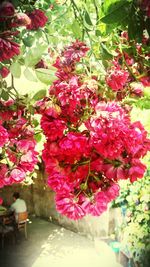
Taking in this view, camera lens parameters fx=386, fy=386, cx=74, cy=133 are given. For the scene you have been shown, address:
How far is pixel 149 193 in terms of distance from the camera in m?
4.44

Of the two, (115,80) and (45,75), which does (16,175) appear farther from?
(115,80)

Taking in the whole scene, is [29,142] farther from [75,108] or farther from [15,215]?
[15,215]

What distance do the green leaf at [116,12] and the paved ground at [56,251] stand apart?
615 centimetres

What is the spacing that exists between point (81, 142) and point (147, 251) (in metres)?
3.77

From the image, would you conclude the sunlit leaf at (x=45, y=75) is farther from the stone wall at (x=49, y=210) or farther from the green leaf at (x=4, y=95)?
the stone wall at (x=49, y=210)

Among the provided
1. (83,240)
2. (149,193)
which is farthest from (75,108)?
(83,240)

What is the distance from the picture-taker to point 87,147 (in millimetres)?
990

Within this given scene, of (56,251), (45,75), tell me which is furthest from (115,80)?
(56,251)

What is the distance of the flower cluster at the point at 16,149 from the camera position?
1.29m

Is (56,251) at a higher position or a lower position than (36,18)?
lower

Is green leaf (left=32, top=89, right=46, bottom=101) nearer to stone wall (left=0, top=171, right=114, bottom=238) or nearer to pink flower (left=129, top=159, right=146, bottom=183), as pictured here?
pink flower (left=129, top=159, right=146, bottom=183)

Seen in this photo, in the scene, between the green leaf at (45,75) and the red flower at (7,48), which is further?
the green leaf at (45,75)

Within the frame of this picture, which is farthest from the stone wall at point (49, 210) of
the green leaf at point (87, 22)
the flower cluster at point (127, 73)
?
the green leaf at point (87, 22)

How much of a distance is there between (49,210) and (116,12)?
10528 mm
